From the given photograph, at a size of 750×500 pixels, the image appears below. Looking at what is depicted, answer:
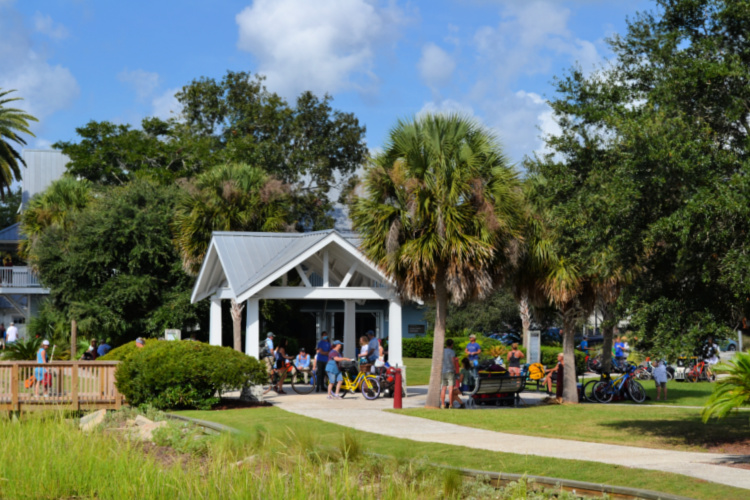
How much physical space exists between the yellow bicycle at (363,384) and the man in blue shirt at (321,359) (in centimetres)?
81

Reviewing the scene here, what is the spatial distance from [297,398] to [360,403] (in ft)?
6.84

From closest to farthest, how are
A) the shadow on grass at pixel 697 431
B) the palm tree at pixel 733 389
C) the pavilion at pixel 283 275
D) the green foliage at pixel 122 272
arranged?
the palm tree at pixel 733 389 < the shadow on grass at pixel 697 431 < the pavilion at pixel 283 275 < the green foliage at pixel 122 272

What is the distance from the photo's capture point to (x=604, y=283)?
68.3ft

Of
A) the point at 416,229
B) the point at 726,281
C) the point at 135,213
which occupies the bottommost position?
the point at 726,281

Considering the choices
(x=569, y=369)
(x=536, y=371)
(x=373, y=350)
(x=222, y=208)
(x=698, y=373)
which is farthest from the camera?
(x=222, y=208)

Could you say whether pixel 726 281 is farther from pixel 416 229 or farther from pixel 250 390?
pixel 250 390

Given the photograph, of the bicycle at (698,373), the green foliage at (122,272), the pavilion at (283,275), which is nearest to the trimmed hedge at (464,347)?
the bicycle at (698,373)

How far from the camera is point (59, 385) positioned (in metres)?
18.6

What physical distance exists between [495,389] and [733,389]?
10332mm

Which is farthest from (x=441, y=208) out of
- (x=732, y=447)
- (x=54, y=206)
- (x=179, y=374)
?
(x=54, y=206)

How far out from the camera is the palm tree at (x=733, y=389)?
11.2 m

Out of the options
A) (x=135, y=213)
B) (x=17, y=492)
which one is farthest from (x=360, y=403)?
(x=135, y=213)

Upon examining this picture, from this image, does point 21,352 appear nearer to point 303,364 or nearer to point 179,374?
point 303,364

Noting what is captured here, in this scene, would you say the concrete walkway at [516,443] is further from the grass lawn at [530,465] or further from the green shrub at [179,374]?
the green shrub at [179,374]
